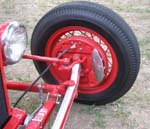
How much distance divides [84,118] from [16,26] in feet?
3.26

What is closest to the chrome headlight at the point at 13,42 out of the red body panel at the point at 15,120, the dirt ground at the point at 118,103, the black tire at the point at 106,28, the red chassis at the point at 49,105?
the red chassis at the point at 49,105

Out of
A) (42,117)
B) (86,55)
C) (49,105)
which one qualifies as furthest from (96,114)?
(42,117)

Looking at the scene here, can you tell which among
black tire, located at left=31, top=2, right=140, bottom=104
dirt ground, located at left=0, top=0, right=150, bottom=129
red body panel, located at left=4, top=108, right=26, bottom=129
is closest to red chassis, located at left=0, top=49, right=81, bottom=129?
red body panel, located at left=4, top=108, right=26, bottom=129

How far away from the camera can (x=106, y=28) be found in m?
2.27

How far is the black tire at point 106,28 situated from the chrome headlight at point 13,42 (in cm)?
50

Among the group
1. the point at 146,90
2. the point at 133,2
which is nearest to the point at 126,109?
the point at 146,90

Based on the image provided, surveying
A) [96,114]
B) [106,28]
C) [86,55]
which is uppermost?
[106,28]

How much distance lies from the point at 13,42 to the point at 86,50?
697mm

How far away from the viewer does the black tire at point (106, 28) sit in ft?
7.42

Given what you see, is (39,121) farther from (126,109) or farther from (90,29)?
(126,109)

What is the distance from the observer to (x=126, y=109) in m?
2.59

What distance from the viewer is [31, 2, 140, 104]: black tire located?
2262 mm

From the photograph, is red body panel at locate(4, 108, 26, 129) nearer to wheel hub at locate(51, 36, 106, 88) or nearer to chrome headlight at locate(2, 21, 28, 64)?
chrome headlight at locate(2, 21, 28, 64)

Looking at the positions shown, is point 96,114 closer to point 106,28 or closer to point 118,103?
point 118,103
